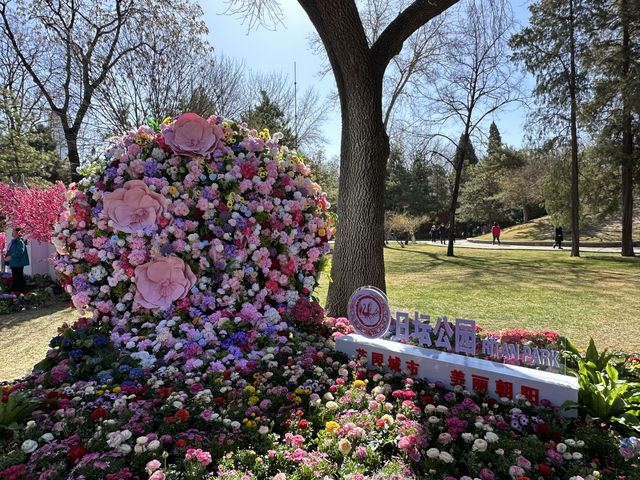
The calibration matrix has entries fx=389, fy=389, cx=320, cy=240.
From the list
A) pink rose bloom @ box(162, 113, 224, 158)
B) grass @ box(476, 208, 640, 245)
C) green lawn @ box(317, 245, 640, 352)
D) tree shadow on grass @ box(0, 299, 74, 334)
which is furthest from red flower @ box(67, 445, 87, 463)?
grass @ box(476, 208, 640, 245)

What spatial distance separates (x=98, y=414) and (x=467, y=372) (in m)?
2.46

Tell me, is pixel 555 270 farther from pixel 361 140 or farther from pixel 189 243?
pixel 189 243

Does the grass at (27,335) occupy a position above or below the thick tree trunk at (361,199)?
below

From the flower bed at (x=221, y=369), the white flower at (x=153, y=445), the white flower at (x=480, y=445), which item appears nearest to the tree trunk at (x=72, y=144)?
the flower bed at (x=221, y=369)

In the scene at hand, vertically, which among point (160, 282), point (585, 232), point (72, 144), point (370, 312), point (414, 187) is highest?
point (414, 187)

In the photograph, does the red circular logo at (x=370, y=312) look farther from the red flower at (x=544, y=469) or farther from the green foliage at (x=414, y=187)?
A: the green foliage at (x=414, y=187)

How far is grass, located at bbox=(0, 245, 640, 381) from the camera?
5047mm

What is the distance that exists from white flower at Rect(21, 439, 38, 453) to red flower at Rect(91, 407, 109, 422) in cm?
31

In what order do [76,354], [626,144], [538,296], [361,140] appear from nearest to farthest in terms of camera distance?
[76,354] < [361,140] < [538,296] < [626,144]

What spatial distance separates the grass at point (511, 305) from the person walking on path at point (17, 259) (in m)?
1.18

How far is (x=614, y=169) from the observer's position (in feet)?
50.5

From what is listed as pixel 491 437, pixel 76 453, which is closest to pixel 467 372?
pixel 491 437

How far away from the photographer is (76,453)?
Result: 2.00 metres

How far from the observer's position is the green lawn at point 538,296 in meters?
5.53
